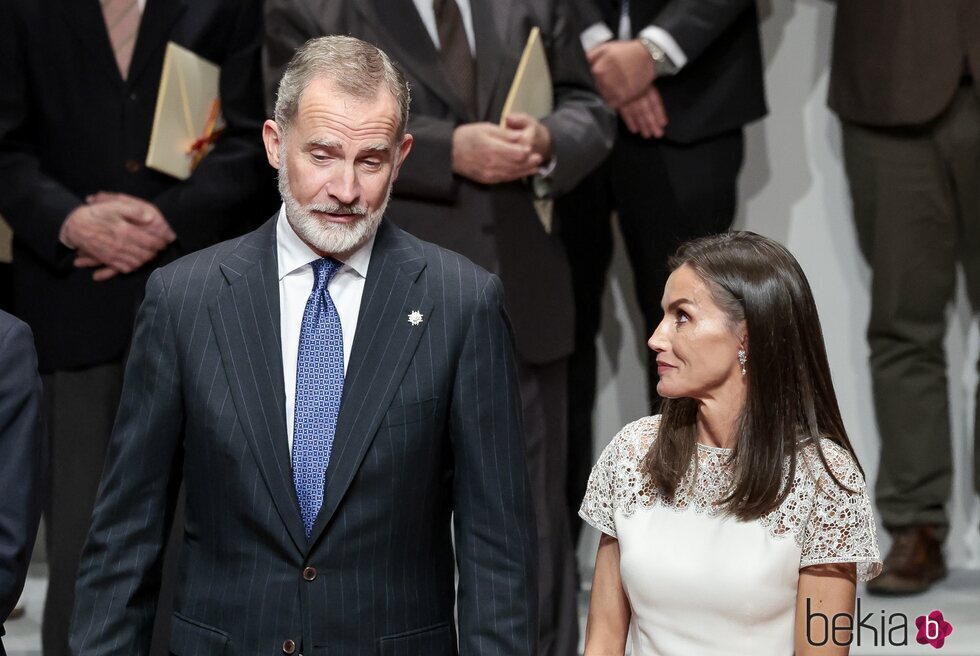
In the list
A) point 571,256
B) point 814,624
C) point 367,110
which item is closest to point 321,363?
point 367,110

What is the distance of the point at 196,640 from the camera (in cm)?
271

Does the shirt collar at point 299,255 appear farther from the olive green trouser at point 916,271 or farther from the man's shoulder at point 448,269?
the olive green trouser at point 916,271

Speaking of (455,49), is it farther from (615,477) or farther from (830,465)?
(830,465)

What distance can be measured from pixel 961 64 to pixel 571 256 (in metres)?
1.25

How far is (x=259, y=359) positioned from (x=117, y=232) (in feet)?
5.38

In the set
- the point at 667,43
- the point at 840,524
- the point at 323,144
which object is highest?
the point at 667,43

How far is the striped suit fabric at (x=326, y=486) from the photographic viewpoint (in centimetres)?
266

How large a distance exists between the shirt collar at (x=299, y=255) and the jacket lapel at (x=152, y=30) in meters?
1.61

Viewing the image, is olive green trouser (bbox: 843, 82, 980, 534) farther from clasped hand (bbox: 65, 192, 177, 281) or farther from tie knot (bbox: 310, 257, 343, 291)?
tie knot (bbox: 310, 257, 343, 291)

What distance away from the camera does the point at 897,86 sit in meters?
4.66

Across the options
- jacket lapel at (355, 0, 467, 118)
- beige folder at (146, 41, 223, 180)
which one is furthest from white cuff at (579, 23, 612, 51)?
beige folder at (146, 41, 223, 180)

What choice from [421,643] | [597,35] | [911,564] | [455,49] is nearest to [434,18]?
[455,49]

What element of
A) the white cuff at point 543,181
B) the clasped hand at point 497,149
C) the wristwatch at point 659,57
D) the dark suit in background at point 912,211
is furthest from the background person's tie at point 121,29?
the dark suit in background at point 912,211

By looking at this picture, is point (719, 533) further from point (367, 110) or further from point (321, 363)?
point (367, 110)
